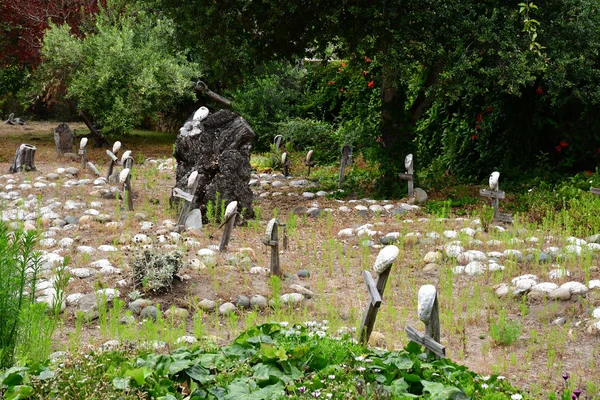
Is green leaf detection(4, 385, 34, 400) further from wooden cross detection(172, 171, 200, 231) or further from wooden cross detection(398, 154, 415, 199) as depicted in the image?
wooden cross detection(398, 154, 415, 199)

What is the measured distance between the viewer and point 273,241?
7.34 meters

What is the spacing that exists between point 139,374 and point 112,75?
1287 centimetres

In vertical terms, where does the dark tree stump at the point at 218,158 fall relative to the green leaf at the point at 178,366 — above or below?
above

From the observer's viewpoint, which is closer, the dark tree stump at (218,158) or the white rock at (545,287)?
the white rock at (545,287)

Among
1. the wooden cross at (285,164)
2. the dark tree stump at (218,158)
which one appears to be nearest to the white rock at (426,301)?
the dark tree stump at (218,158)

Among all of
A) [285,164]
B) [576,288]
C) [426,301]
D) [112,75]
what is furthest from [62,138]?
[426,301]

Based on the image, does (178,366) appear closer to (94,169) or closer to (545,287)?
(545,287)

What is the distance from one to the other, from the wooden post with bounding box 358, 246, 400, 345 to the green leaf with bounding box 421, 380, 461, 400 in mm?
1040

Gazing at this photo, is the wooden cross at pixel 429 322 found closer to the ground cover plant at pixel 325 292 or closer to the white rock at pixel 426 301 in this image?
the white rock at pixel 426 301

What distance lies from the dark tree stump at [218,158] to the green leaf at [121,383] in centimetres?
585

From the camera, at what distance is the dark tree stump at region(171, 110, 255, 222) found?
10.2 metres

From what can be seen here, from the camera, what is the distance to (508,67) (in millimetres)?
10250

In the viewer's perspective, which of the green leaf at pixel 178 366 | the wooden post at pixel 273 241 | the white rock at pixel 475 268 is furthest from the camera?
the white rock at pixel 475 268

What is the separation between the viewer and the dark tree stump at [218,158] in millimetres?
10219
